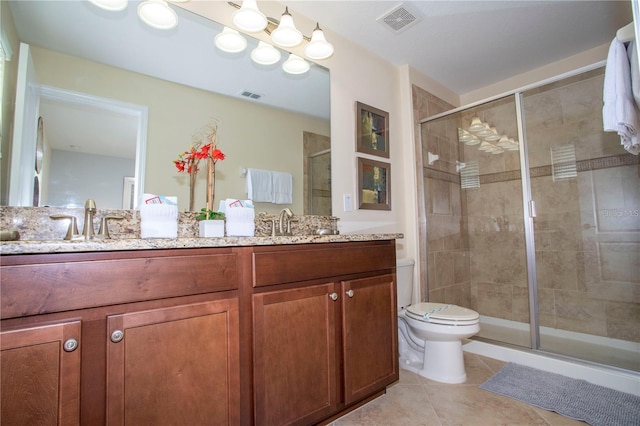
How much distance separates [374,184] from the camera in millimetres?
2352

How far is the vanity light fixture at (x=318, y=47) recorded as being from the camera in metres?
1.84

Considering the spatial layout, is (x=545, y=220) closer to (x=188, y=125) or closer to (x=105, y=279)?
(x=188, y=125)

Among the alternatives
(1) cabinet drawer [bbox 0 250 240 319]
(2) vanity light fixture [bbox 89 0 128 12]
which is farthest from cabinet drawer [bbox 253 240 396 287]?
(2) vanity light fixture [bbox 89 0 128 12]

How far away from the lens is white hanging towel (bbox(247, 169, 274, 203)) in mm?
1731

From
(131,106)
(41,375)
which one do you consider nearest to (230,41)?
(131,106)

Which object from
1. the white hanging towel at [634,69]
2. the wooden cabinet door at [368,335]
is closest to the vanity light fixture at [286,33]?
the wooden cabinet door at [368,335]

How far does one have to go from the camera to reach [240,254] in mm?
1104

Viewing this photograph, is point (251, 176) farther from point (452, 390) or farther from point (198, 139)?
point (452, 390)

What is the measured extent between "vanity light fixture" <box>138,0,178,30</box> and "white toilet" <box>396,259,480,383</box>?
2.10 meters

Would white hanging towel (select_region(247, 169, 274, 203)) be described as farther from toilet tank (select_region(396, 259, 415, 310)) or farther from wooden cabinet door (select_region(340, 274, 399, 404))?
toilet tank (select_region(396, 259, 415, 310))

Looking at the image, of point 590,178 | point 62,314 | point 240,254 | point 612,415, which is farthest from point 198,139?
Answer: point 590,178

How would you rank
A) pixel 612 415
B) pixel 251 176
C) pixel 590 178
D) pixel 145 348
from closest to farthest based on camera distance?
pixel 145 348 < pixel 612 415 < pixel 251 176 < pixel 590 178

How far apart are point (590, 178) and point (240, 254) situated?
2.79 metres

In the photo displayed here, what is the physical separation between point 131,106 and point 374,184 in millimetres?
1615
